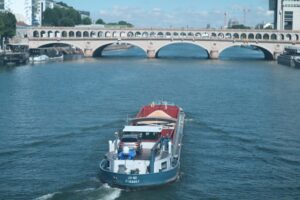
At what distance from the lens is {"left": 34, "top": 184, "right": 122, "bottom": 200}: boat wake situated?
2023 centimetres

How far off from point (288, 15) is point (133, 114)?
3265 inches

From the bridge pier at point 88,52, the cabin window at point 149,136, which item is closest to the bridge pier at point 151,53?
the bridge pier at point 88,52

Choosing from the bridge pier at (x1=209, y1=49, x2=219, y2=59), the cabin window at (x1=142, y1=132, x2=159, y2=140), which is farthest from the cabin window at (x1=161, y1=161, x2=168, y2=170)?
the bridge pier at (x1=209, y1=49, x2=219, y2=59)

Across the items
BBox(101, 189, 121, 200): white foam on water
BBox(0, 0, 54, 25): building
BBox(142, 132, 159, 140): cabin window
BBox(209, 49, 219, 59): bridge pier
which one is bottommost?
BBox(101, 189, 121, 200): white foam on water

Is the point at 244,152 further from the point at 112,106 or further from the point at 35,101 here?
the point at 35,101

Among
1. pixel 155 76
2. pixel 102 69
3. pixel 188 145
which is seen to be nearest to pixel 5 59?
pixel 102 69

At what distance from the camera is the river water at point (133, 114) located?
21594 millimetres

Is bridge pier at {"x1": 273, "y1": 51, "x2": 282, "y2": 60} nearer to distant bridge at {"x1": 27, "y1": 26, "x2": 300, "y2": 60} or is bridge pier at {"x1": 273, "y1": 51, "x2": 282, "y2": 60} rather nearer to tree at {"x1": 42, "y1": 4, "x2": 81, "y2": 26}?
distant bridge at {"x1": 27, "y1": 26, "x2": 300, "y2": 60}

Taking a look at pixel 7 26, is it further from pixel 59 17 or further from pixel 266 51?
pixel 59 17

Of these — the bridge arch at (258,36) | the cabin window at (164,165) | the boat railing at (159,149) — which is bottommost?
the cabin window at (164,165)

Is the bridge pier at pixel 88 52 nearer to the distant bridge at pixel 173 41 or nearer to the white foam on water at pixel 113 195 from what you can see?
the distant bridge at pixel 173 41

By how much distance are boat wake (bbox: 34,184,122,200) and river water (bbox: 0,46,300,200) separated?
0.03 meters

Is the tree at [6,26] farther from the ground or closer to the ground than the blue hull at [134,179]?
farther from the ground

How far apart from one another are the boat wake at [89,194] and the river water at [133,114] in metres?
0.03
